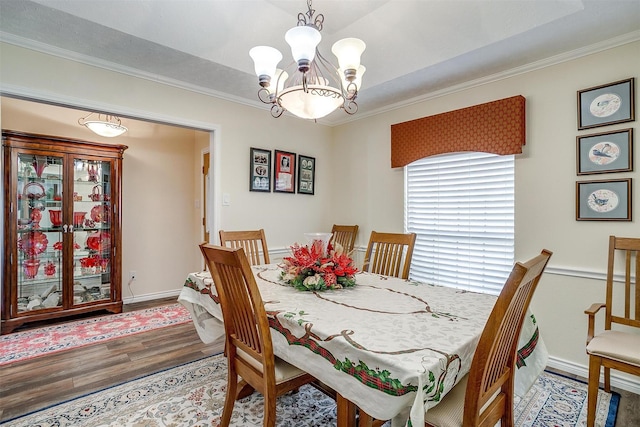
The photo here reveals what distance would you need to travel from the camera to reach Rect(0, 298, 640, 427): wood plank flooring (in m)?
1.93

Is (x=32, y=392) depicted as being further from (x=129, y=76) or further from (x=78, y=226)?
(x=129, y=76)

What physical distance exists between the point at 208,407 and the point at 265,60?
2.02 metres

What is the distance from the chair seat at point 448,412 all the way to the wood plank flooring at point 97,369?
4.40 ft

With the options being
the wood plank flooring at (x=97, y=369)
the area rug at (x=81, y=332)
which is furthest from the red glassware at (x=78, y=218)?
the wood plank flooring at (x=97, y=369)

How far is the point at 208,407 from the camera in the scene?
188cm

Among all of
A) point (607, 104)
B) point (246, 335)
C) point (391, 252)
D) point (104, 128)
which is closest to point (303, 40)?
point (246, 335)

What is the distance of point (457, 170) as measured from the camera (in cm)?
294

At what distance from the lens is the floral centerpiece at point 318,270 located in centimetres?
171

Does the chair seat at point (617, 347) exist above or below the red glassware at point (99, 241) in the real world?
below

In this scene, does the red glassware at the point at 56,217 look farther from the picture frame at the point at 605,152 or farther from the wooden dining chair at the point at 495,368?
the picture frame at the point at 605,152

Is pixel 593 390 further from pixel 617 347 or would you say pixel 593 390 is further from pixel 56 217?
pixel 56 217

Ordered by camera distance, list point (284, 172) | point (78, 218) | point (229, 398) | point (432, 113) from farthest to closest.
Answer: point (284, 172), point (78, 218), point (432, 113), point (229, 398)

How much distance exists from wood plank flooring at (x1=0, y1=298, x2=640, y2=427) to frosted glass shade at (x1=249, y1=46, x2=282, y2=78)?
85.4 inches

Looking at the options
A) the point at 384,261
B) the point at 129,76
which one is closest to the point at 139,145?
the point at 129,76
